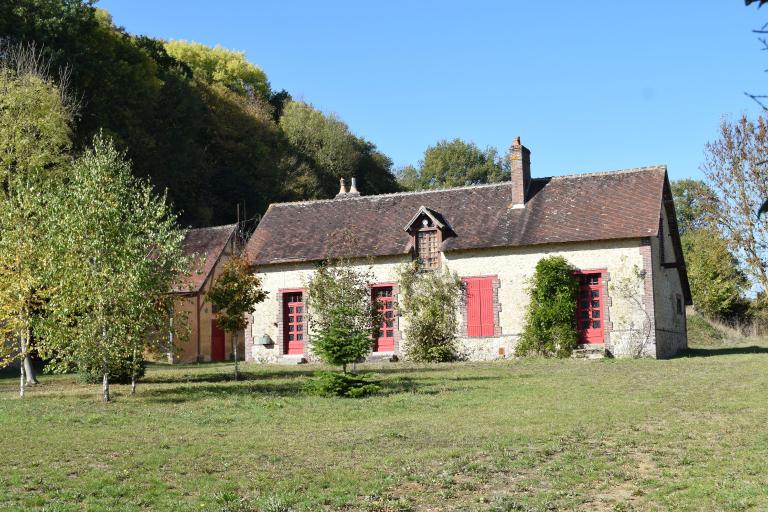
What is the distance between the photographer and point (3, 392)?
2125 cm

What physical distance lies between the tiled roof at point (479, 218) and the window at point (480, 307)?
49.8 inches

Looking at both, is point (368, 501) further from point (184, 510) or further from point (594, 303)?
point (594, 303)

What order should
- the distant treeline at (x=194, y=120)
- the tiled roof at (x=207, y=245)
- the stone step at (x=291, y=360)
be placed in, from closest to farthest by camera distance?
the stone step at (x=291, y=360) < the tiled roof at (x=207, y=245) < the distant treeline at (x=194, y=120)

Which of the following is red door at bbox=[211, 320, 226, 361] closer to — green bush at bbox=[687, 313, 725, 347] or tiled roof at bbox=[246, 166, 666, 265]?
tiled roof at bbox=[246, 166, 666, 265]

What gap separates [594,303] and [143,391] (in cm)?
1418

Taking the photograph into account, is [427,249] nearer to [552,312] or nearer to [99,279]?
[552,312]

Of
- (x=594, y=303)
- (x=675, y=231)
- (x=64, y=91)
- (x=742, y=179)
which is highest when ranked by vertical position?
(x=64, y=91)

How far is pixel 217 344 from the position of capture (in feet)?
116

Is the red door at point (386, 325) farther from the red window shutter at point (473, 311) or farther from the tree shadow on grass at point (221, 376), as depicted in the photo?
the tree shadow on grass at point (221, 376)

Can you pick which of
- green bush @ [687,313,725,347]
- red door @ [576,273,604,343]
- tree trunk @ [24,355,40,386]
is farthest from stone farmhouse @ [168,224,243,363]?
green bush @ [687,313,725,347]

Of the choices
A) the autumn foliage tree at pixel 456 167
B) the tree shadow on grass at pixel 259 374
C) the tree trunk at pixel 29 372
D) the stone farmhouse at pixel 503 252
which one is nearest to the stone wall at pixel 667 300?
the stone farmhouse at pixel 503 252

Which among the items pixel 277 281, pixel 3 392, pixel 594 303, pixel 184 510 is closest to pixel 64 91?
pixel 277 281

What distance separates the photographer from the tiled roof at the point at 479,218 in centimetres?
2777

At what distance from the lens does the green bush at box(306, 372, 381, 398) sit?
18.6 m
